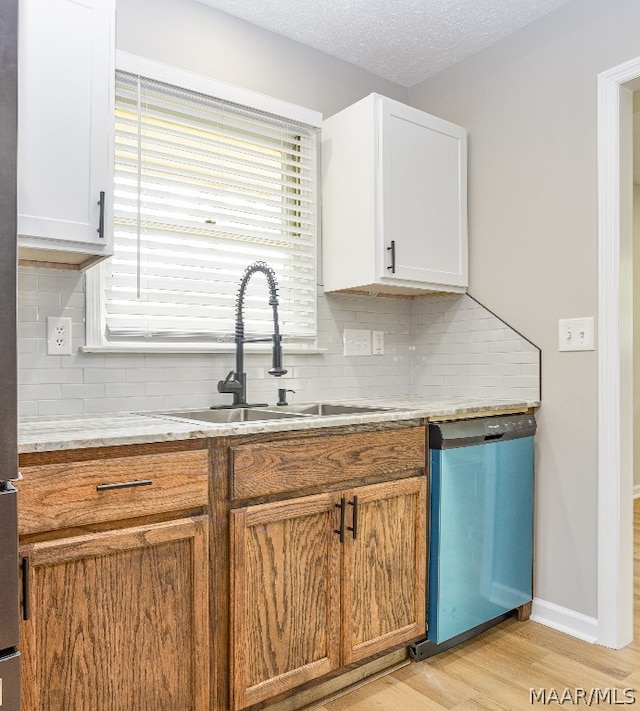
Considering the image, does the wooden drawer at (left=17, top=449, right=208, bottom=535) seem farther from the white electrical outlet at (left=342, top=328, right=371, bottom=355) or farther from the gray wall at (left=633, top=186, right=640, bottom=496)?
the gray wall at (left=633, top=186, right=640, bottom=496)

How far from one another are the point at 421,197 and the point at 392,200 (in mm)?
183

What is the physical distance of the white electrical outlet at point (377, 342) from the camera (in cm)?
286

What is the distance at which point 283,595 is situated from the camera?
1724 mm

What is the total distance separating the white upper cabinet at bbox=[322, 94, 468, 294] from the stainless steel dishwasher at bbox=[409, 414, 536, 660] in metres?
0.72

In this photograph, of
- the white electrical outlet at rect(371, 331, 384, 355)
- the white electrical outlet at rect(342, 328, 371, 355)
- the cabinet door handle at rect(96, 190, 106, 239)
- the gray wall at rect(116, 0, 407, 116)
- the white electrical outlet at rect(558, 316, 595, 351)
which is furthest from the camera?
the white electrical outlet at rect(371, 331, 384, 355)

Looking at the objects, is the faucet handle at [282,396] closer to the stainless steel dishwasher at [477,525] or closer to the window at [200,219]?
the window at [200,219]

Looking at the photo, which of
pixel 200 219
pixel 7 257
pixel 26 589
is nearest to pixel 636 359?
pixel 200 219

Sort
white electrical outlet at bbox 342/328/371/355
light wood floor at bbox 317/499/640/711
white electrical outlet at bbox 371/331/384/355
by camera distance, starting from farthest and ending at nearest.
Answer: white electrical outlet at bbox 371/331/384/355
white electrical outlet at bbox 342/328/371/355
light wood floor at bbox 317/499/640/711

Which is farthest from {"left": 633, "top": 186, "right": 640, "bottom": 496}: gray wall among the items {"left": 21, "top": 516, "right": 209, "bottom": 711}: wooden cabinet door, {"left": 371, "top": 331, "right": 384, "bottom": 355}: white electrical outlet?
{"left": 21, "top": 516, "right": 209, "bottom": 711}: wooden cabinet door

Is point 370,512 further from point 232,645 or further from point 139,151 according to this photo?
point 139,151

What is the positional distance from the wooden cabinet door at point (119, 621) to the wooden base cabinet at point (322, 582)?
0.12 m

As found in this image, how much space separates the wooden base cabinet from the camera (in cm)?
166

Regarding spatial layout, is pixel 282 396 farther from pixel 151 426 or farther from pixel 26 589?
pixel 26 589

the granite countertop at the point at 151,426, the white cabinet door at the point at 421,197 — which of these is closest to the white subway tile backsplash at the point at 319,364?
the granite countertop at the point at 151,426
